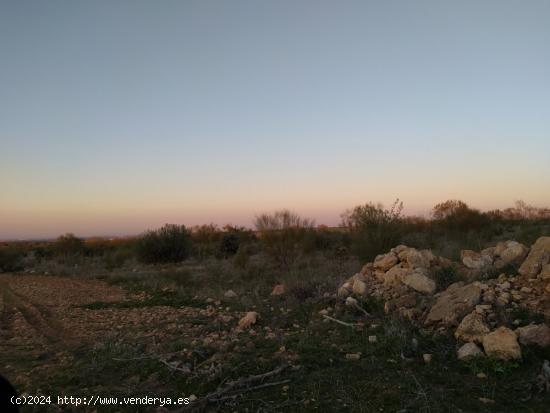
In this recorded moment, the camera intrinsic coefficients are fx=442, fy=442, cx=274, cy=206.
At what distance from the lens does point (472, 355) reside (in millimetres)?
5512

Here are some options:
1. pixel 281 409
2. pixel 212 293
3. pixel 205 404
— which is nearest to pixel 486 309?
pixel 281 409

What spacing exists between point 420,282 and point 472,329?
7.52ft

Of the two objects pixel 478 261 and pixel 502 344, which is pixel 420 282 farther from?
pixel 502 344

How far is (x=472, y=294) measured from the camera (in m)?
6.91

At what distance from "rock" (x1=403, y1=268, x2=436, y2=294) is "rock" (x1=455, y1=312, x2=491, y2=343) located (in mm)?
1868

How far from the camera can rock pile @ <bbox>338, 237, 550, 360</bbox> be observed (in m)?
5.68

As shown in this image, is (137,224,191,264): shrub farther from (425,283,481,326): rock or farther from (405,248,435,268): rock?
(425,283,481,326): rock

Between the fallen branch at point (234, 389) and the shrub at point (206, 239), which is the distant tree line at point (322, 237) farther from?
the fallen branch at point (234, 389)

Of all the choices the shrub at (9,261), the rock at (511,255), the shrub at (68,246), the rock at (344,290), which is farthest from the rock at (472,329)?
the shrub at (68,246)

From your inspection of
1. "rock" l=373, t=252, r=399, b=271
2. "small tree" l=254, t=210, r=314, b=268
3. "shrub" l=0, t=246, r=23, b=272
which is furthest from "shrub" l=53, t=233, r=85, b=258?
"rock" l=373, t=252, r=399, b=271

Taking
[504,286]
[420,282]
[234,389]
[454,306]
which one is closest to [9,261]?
[420,282]

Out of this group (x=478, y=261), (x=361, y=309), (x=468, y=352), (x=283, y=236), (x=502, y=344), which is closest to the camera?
(x=502, y=344)

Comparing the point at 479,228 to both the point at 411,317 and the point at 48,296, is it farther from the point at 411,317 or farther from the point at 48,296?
the point at 48,296

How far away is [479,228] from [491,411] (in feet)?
74.2
